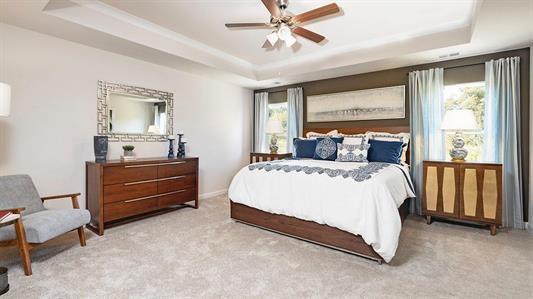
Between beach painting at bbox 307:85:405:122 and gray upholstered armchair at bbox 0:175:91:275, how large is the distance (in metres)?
4.15

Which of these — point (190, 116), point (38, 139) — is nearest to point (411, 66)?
point (190, 116)

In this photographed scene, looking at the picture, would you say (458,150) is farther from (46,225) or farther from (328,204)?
(46,225)

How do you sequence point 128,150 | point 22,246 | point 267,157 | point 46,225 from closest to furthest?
point 22,246
point 46,225
point 128,150
point 267,157

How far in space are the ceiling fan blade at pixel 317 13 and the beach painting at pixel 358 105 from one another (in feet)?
8.29

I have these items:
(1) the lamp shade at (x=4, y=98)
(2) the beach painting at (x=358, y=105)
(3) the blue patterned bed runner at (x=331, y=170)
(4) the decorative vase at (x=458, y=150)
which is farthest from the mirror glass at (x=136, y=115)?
(4) the decorative vase at (x=458, y=150)

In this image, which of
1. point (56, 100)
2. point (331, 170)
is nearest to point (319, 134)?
point (331, 170)

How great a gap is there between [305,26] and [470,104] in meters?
2.69

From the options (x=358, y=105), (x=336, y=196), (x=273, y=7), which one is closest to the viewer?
(x=273, y=7)

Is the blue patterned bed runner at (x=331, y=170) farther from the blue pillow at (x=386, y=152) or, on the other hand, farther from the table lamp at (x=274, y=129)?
the table lamp at (x=274, y=129)

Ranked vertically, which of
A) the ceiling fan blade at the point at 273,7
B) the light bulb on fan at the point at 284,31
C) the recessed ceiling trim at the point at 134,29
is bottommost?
the light bulb on fan at the point at 284,31

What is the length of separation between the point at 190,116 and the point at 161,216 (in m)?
1.90

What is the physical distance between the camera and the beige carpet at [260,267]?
6.40 feet

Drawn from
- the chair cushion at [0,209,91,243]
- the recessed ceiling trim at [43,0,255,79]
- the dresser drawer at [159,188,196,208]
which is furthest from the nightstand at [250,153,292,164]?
the chair cushion at [0,209,91,243]

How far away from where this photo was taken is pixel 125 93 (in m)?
3.85
